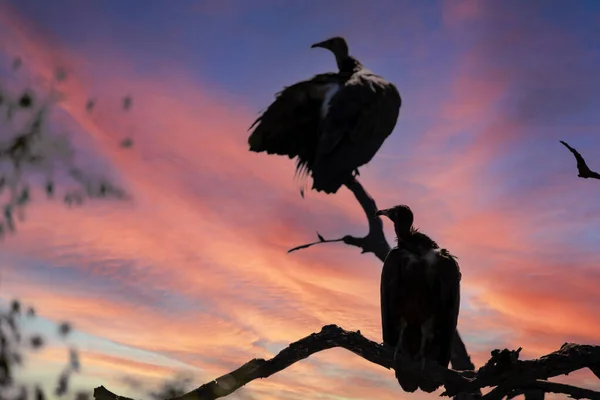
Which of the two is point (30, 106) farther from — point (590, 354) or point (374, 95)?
point (590, 354)

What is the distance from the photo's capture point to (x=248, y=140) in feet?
28.2

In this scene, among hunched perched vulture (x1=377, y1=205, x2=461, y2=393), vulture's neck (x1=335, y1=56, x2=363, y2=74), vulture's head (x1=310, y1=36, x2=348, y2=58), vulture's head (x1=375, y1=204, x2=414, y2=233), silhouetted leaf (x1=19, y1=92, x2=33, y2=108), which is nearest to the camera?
hunched perched vulture (x1=377, y1=205, x2=461, y2=393)

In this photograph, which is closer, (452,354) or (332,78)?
(452,354)

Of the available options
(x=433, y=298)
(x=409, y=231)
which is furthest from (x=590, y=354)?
(x=409, y=231)

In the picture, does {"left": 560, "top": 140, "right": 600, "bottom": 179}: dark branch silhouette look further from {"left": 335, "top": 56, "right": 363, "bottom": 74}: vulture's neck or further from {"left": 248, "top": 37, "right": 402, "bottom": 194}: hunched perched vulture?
{"left": 335, "top": 56, "right": 363, "bottom": 74}: vulture's neck

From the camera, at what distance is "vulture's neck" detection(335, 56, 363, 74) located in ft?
30.6

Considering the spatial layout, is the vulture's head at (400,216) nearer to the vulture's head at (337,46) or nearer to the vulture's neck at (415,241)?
the vulture's neck at (415,241)

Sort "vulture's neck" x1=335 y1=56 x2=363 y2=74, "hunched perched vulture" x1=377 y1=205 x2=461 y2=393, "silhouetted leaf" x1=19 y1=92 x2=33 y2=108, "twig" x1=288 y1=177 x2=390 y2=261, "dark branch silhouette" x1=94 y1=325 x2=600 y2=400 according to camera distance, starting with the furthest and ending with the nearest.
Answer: "vulture's neck" x1=335 y1=56 x2=363 y2=74
"silhouetted leaf" x1=19 y1=92 x2=33 y2=108
"twig" x1=288 y1=177 x2=390 y2=261
"hunched perched vulture" x1=377 y1=205 x2=461 y2=393
"dark branch silhouette" x1=94 y1=325 x2=600 y2=400

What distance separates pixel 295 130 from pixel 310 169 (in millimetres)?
526

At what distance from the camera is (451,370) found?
17.9 feet

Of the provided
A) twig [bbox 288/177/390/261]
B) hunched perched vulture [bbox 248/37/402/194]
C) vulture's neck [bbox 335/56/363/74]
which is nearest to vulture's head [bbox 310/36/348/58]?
vulture's neck [bbox 335/56/363/74]

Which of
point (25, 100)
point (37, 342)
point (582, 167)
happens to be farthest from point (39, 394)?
point (582, 167)

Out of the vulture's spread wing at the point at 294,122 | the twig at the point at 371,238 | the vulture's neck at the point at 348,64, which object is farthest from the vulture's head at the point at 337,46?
the twig at the point at 371,238

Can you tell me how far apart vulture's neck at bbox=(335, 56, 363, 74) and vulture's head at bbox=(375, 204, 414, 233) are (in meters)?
2.70
